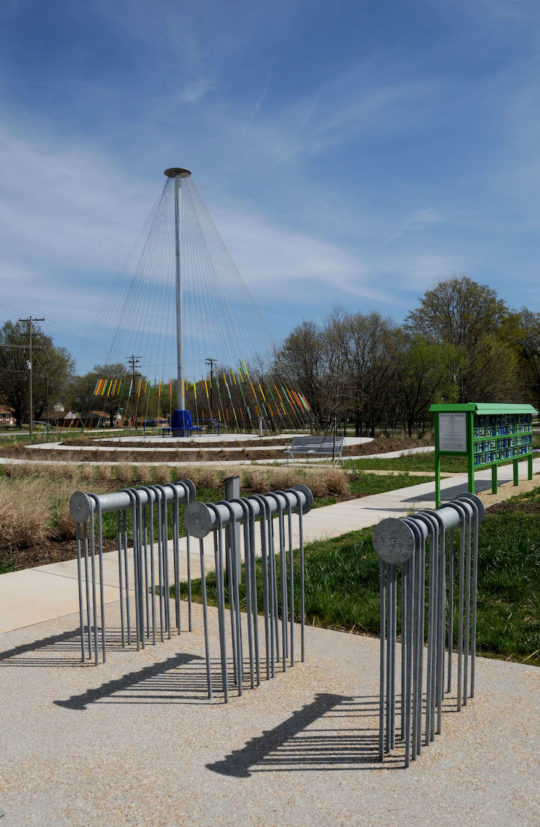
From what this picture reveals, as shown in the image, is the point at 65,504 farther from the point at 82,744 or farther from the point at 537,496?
the point at 537,496

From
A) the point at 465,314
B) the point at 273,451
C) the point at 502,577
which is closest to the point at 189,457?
the point at 273,451

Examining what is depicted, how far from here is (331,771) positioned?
2748 millimetres

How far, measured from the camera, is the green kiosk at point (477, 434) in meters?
10.0

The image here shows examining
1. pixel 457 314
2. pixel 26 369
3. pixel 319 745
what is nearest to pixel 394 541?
pixel 319 745

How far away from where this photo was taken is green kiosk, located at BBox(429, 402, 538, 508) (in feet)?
32.9

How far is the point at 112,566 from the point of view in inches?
273

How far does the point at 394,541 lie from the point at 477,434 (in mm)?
8206

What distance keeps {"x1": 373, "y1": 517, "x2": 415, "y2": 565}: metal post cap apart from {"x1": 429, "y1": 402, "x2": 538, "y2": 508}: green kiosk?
6.98 metres

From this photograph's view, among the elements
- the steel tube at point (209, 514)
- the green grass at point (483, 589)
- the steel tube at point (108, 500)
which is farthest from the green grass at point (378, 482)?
the steel tube at point (209, 514)

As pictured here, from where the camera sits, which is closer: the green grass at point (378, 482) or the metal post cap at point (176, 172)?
the green grass at point (378, 482)

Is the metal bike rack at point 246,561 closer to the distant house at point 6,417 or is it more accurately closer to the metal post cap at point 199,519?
the metal post cap at point 199,519

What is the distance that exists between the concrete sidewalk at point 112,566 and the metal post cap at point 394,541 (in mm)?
3312

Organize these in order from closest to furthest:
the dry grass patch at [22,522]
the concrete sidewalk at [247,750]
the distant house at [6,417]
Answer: the concrete sidewalk at [247,750]
the dry grass patch at [22,522]
the distant house at [6,417]

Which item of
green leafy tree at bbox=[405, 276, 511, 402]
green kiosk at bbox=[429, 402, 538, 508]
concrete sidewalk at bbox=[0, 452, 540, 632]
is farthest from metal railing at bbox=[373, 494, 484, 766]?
green leafy tree at bbox=[405, 276, 511, 402]
